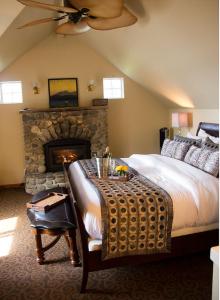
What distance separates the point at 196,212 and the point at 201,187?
→ 0.27 m

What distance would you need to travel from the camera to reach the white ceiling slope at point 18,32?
10.3 feet

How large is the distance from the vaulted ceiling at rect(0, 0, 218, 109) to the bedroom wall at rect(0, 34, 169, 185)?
0.23 meters

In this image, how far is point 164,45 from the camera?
381 centimetres

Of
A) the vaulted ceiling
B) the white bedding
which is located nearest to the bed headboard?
the vaulted ceiling

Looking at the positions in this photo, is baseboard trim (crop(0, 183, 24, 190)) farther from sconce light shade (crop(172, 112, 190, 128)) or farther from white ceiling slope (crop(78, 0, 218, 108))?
sconce light shade (crop(172, 112, 190, 128))

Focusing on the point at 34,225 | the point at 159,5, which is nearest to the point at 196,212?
the point at 34,225

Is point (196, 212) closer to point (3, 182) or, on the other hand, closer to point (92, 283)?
point (92, 283)

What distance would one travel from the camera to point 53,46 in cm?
562

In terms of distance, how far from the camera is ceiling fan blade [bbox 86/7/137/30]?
8.92ft

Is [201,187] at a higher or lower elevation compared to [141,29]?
lower

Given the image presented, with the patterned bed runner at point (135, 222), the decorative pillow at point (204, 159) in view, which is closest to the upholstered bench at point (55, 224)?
the patterned bed runner at point (135, 222)

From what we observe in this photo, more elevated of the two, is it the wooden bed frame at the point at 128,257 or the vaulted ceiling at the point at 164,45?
the vaulted ceiling at the point at 164,45

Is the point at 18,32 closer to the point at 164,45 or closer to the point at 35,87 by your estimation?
the point at 35,87

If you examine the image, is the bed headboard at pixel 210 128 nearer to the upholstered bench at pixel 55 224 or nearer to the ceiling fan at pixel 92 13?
the ceiling fan at pixel 92 13
